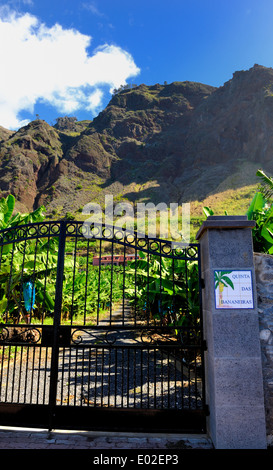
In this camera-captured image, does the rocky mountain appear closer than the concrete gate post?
No

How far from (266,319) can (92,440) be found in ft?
9.12

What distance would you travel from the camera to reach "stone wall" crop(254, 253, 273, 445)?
354cm

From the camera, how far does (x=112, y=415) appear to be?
378 centimetres

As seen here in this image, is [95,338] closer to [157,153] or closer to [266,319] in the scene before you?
[266,319]

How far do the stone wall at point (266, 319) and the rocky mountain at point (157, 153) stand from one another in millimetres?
73927

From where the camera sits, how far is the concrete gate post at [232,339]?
133 inches

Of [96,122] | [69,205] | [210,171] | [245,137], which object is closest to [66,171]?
[69,205]

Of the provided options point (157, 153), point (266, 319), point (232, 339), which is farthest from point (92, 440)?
point (157, 153)

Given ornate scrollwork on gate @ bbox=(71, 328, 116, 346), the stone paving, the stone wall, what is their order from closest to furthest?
1. the stone paving
2. the stone wall
3. ornate scrollwork on gate @ bbox=(71, 328, 116, 346)

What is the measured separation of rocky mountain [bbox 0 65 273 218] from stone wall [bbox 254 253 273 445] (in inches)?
2911

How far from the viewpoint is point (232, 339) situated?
11.8 feet

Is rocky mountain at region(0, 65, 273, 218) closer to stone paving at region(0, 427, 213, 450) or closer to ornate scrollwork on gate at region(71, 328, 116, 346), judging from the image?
ornate scrollwork on gate at region(71, 328, 116, 346)

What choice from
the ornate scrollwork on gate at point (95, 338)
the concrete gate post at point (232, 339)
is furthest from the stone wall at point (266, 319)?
the ornate scrollwork on gate at point (95, 338)

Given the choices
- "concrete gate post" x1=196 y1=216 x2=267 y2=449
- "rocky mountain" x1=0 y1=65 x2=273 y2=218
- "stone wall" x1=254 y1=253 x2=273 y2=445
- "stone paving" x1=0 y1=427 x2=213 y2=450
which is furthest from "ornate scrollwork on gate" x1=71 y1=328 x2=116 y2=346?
"rocky mountain" x1=0 y1=65 x2=273 y2=218
